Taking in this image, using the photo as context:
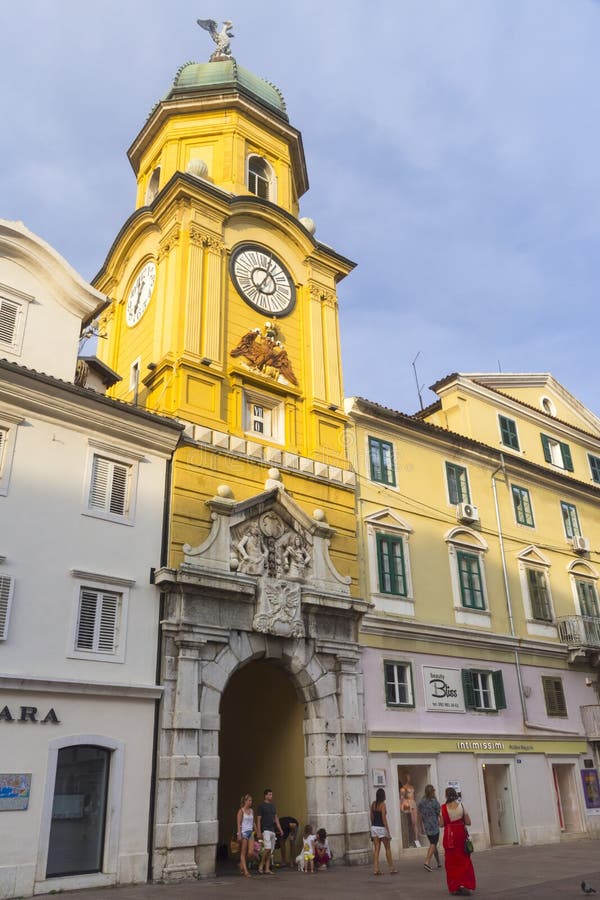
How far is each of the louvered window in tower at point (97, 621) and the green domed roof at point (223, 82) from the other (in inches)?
717

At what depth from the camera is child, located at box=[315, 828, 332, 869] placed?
17109 millimetres

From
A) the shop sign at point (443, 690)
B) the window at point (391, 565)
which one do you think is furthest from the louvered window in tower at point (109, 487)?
the shop sign at point (443, 690)

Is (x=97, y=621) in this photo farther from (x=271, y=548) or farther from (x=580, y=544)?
(x=580, y=544)

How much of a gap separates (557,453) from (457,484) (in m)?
7.22

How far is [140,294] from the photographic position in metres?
24.0

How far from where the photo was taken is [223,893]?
13531 mm

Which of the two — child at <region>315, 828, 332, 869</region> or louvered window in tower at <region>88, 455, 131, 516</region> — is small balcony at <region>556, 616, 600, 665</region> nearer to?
child at <region>315, 828, 332, 869</region>

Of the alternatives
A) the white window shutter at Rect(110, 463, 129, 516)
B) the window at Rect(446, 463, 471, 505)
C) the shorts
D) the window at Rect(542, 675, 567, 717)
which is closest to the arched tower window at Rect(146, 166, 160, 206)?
the white window shutter at Rect(110, 463, 129, 516)

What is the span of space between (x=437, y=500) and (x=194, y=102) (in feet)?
51.2

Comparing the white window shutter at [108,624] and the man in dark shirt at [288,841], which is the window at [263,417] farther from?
the man in dark shirt at [288,841]

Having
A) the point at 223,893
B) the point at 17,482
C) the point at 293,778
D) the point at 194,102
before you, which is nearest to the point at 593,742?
the point at 293,778

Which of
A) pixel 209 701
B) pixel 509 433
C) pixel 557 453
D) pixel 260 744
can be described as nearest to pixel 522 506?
pixel 509 433

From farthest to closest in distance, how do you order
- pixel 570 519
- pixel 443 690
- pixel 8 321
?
pixel 570 519, pixel 443 690, pixel 8 321

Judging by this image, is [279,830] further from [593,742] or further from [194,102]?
[194,102]
